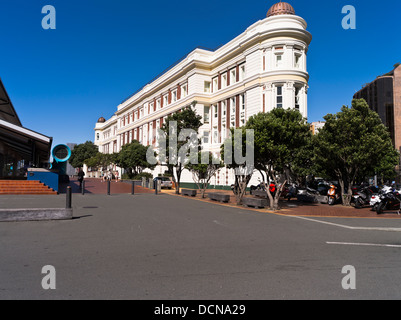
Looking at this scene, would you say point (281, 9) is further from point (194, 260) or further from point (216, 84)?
point (194, 260)

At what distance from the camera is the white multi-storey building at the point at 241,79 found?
30203 mm

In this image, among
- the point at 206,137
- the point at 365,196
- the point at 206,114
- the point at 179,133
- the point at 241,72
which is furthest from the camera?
the point at 206,114

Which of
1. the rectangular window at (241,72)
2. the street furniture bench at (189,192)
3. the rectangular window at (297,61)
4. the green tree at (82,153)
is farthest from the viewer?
the green tree at (82,153)

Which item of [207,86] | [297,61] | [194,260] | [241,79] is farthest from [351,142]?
[207,86]

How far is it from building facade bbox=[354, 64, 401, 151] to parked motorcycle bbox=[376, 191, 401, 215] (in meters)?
67.0

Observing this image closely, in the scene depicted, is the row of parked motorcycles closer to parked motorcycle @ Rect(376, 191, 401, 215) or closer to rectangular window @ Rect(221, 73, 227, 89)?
parked motorcycle @ Rect(376, 191, 401, 215)

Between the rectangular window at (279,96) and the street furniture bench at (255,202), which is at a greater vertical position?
the rectangular window at (279,96)

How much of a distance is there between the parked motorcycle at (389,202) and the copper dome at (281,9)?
26.2 m

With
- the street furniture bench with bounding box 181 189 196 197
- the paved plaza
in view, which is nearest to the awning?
the street furniture bench with bounding box 181 189 196 197

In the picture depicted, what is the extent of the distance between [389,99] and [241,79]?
60414 millimetres

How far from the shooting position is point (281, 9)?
110ft

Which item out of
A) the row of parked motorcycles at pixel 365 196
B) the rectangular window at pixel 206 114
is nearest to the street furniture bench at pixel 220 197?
the row of parked motorcycles at pixel 365 196

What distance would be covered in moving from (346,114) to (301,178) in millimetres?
10614

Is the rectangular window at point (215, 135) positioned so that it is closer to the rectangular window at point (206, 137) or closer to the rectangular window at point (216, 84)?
the rectangular window at point (206, 137)
